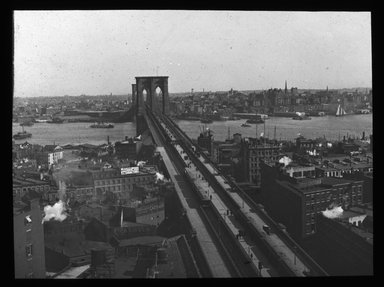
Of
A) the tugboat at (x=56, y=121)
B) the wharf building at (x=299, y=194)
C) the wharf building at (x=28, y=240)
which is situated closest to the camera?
the wharf building at (x=28, y=240)

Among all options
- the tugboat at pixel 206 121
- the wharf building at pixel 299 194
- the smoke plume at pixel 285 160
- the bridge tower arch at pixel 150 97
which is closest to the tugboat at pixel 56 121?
the bridge tower arch at pixel 150 97

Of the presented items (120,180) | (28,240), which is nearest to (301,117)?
(120,180)

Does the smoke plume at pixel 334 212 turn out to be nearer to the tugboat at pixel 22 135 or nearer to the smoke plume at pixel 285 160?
the smoke plume at pixel 285 160

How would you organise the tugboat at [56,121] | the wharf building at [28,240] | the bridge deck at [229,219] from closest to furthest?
the wharf building at [28,240] → the bridge deck at [229,219] → the tugboat at [56,121]

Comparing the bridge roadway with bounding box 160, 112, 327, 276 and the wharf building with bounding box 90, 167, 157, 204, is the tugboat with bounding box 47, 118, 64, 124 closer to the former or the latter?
the wharf building with bounding box 90, 167, 157, 204

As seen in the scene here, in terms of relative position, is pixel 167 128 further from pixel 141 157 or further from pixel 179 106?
pixel 141 157

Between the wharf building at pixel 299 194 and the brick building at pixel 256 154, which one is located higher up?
the brick building at pixel 256 154

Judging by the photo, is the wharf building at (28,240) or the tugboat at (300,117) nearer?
the wharf building at (28,240)
